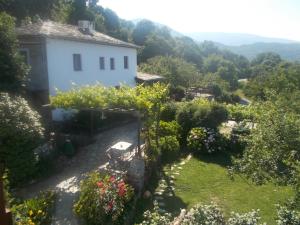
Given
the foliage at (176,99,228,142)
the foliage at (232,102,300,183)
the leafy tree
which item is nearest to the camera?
the foliage at (232,102,300,183)

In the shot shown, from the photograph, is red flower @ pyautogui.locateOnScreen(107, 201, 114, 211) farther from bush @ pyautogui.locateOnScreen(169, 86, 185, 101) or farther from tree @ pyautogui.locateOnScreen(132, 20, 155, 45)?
tree @ pyautogui.locateOnScreen(132, 20, 155, 45)

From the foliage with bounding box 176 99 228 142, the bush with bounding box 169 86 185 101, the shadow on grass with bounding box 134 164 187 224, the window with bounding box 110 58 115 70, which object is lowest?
the bush with bounding box 169 86 185 101

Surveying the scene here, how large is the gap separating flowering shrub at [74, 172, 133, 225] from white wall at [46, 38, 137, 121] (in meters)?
10.1

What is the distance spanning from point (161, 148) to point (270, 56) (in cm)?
12257

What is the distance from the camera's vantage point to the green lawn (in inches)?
422

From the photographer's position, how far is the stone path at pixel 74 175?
9.05 m

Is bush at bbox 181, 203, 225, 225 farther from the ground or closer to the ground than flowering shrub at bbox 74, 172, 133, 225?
farther from the ground

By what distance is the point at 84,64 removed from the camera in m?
20.7

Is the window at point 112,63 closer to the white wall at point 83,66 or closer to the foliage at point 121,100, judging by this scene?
the white wall at point 83,66

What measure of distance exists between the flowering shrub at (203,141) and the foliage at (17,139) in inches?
332

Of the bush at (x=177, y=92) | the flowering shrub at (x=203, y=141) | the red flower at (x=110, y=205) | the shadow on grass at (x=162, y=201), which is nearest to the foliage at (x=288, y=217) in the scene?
the red flower at (x=110, y=205)

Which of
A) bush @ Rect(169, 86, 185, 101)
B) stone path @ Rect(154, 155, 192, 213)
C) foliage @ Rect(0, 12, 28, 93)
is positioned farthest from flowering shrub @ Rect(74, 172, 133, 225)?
bush @ Rect(169, 86, 185, 101)

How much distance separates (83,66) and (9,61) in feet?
21.5

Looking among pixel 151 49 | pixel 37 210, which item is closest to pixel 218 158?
pixel 37 210
